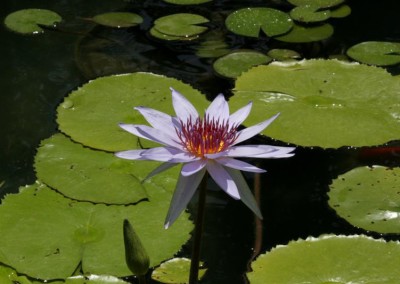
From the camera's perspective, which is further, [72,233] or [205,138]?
[72,233]

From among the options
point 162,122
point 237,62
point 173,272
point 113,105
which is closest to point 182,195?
point 162,122

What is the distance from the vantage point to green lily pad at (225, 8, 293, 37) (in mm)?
3115

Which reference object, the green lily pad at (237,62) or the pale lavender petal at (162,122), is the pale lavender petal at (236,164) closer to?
the pale lavender petal at (162,122)

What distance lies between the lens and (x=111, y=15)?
324 centimetres

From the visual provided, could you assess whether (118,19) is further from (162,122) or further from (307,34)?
(162,122)

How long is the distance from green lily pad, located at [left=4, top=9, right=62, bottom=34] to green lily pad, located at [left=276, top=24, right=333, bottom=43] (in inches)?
37.8

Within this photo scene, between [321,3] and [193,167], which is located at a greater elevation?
[193,167]

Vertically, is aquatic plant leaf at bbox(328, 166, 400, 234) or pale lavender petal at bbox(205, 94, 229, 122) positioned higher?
pale lavender petal at bbox(205, 94, 229, 122)

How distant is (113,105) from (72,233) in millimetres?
618

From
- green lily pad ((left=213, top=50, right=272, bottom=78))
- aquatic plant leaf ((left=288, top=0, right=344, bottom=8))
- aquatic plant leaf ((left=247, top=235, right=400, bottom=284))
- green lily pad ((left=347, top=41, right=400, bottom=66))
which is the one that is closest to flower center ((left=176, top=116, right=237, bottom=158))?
aquatic plant leaf ((left=247, top=235, right=400, bottom=284))

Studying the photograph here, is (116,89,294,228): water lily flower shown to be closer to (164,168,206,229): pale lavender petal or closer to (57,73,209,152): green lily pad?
(164,168,206,229): pale lavender petal

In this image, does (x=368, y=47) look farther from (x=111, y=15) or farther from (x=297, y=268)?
(x=297, y=268)

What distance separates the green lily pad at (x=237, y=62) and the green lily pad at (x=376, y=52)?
0.35 m

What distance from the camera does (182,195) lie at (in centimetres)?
141
